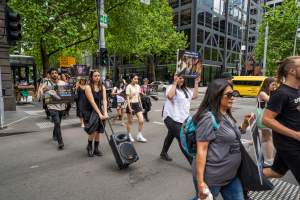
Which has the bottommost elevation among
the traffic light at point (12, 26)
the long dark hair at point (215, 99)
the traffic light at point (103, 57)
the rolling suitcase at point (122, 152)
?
the rolling suitcase at point (122, 152)

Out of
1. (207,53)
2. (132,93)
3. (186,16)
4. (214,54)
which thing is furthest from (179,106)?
(214,54)

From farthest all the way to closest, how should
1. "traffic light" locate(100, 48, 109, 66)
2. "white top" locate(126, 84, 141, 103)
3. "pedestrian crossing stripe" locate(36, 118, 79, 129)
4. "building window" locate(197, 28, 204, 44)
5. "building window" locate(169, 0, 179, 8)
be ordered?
"building window" locate(169, 0, 179, 8) < "building window" locate(197, 28, 204, 44) < "traffic light" locate(100, 48, 109, 66) < "pedestrian crossing stripe" locate(36, 118, 79, 129) < "white top" locate(126, 84, 141, 103)

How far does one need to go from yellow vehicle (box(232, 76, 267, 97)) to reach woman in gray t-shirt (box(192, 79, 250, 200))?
808 inches

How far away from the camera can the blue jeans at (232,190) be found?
2.12 meters

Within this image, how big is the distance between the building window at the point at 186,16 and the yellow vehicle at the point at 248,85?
1548cm

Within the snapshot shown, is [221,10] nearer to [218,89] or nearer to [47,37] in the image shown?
[47,37]

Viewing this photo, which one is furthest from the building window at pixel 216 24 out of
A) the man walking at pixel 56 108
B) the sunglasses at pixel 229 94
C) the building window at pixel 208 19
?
the sunglasses at pixel 229 94

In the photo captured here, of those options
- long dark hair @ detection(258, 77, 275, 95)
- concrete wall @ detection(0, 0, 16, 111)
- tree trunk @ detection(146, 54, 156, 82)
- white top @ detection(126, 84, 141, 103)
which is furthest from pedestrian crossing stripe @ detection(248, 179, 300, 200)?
tree trunk @ detection(146, 54, 156, 82)

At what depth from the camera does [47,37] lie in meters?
13.3

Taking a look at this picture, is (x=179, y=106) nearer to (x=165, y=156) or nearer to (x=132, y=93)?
(x=165, y=156)

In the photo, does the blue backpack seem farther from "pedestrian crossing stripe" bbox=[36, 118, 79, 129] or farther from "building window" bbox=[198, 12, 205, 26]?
"building window" bbox=[198, 12, 205, 26]

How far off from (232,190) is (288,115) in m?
1.00

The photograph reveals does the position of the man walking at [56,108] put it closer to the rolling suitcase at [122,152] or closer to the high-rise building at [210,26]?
the rolling suitcase at [122,152]

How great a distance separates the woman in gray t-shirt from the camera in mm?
2045
